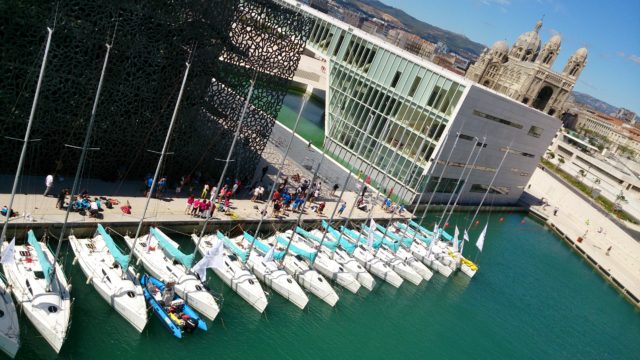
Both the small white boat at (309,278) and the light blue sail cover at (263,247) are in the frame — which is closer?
the small white boat at (309,278)

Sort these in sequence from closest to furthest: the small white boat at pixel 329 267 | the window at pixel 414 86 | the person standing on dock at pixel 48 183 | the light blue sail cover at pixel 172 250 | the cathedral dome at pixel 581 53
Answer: the light blue sail cover at pixel 172 250 → the person standing on dock at pixel 48 183 → the small white boat at pixel 329 267 → the window at pixel 414 86 → the cathedral dome at pixel 581 53

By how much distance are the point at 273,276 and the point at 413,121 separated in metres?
29.8

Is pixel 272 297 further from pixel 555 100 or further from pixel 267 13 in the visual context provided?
pixel 555 100

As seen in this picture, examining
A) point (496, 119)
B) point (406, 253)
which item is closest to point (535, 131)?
point (496, 119)

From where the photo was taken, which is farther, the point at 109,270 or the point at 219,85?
the point at 219,85

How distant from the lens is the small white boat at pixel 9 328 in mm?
17891

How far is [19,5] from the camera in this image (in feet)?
78.1

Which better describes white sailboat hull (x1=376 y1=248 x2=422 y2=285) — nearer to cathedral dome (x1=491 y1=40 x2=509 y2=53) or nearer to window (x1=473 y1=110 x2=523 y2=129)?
window (x1=473 y1=110 x2=523 y2=129)

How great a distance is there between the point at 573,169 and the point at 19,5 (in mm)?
116149

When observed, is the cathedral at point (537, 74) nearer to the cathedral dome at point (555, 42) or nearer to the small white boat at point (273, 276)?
the cathedral dome at point (555, 42)

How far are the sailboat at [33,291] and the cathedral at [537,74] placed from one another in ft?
461

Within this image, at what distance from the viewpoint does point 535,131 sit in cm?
6362

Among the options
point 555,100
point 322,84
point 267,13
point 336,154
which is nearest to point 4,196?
point 267,13

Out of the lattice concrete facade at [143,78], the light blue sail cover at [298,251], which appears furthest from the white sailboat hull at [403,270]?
the lattice concrete facade at [143,78]
